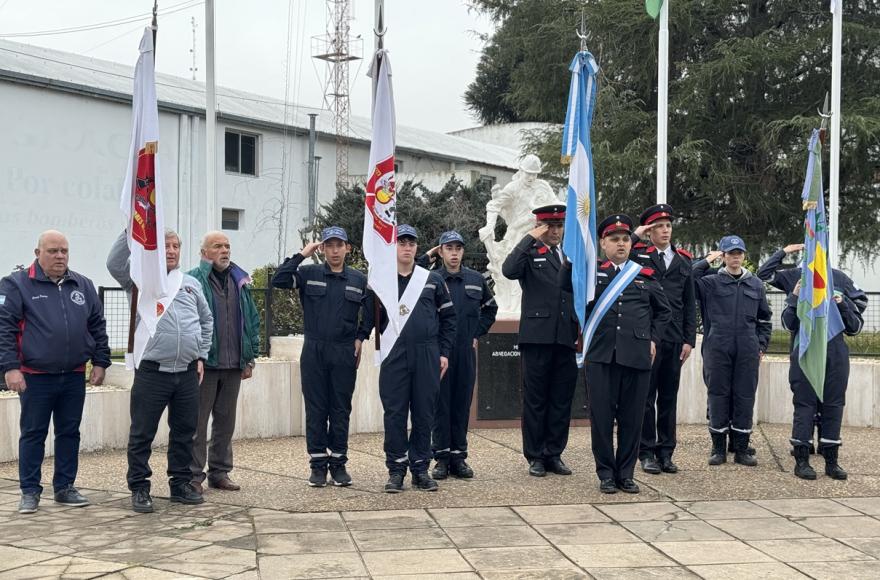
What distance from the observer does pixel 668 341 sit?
815 centimetres

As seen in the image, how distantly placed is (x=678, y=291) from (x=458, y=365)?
1.84 metres

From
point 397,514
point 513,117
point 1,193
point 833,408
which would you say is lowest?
point 397,514

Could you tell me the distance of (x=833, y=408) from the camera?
26.4 feet

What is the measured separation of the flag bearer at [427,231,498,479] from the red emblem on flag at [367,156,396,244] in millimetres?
925

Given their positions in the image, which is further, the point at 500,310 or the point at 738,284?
the point at 500,310

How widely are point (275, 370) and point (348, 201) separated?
42.3ft

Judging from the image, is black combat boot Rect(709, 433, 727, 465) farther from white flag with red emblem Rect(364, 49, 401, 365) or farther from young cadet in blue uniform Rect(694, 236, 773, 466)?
white flag with red emblem Rect(364, 49, 401, 365)

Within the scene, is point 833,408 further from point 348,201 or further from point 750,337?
point 348,201

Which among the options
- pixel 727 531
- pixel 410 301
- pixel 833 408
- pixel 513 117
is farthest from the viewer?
pixel 513 117

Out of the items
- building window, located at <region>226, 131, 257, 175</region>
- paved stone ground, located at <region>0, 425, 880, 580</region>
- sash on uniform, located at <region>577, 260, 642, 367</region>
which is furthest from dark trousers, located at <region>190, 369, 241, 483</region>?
building window, located at <region>226, 131, 257, 175</region>

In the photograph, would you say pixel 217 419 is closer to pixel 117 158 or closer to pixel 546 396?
pixel 546 396

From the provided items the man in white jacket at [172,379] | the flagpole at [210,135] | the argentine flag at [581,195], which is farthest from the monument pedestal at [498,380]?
the man in white jacket at [172,379]

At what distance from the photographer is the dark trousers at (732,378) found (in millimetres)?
8461

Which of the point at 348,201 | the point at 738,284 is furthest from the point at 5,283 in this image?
the point at 348,201
